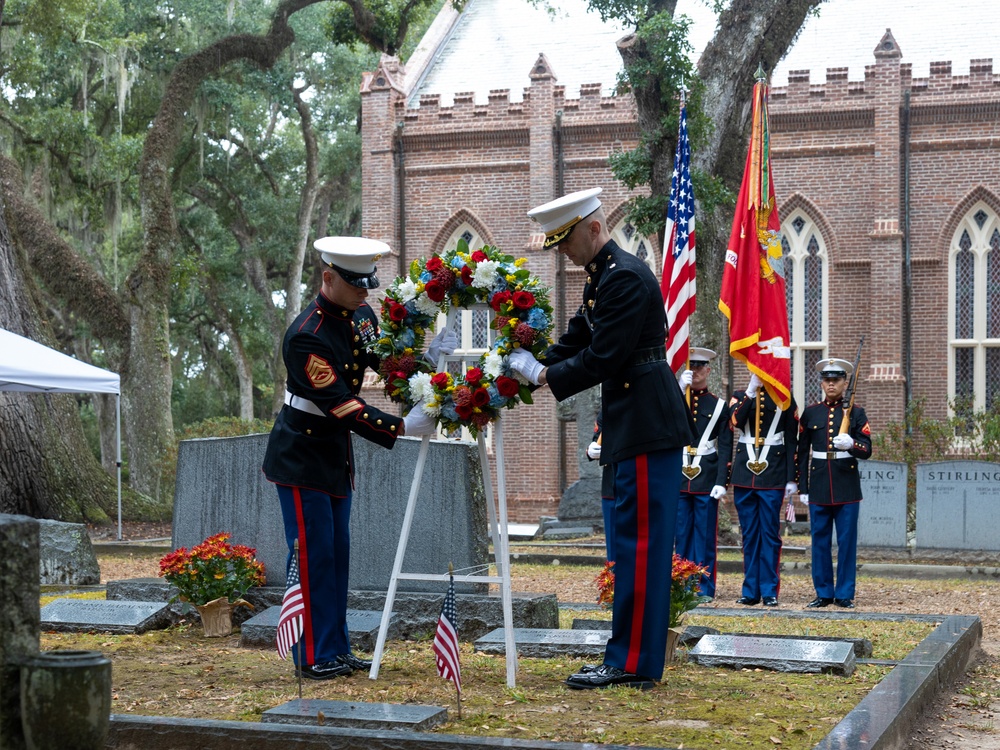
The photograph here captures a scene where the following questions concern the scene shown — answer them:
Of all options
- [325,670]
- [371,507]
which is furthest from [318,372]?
[371,507]

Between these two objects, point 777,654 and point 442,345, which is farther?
point 777,654

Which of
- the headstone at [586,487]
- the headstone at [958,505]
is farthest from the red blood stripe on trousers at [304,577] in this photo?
the headstone at [586,487]

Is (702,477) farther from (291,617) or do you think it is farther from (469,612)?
(291,617)

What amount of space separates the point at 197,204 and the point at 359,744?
110ft

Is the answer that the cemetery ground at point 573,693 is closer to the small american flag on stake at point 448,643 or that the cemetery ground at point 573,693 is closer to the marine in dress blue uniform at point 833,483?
the small american flag on stake at point 448,643

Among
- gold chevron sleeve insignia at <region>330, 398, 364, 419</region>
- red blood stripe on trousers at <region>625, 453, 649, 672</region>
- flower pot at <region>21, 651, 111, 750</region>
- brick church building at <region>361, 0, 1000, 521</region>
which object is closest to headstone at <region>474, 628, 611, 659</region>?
red blood stripe on trousers at <region>625, 453, 649, 672</region>

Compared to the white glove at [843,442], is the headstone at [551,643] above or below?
below

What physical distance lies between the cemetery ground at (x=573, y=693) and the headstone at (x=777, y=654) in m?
0.06

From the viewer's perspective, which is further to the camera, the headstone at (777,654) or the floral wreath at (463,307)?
the headstone at (777,654)

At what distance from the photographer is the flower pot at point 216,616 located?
8508 millimetres

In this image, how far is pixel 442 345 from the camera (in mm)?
6359

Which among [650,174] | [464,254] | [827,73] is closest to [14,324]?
[650,174]

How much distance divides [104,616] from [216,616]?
34.1 inches

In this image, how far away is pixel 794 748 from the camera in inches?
189
